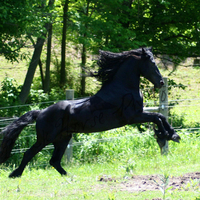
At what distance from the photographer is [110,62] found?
5664mm

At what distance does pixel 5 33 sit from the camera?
9.55m

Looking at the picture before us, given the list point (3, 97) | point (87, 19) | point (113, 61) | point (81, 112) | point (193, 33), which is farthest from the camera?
point (193, 33)

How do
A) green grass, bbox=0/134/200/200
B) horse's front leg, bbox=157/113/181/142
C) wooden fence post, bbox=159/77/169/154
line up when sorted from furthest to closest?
wooden fence post, bbox=159/77/169/154 < horse's front leg, bbox=157/113/181/142 < green grass, bbox=0/134/200/200

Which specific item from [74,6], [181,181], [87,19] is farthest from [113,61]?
[74,6]

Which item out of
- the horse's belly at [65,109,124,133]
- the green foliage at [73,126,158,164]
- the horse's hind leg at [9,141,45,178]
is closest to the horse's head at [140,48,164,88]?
the horse's belly at [65,109,124,133]

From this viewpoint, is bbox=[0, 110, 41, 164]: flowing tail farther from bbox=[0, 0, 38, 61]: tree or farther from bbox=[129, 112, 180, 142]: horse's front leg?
bbox=[0, 0, 38, 61]: tree

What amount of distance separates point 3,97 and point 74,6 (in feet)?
17.7

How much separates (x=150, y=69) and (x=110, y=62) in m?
0.75

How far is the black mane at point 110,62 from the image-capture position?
5598mm

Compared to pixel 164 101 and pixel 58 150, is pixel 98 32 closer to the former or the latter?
pixel 164 101

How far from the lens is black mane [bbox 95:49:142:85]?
5.60 meters

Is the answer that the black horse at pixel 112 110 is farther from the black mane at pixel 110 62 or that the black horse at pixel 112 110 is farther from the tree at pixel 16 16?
the tree at pixel 16 16

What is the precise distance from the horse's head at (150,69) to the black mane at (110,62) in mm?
192

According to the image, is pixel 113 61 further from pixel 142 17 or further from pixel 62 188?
pixel 142 17
